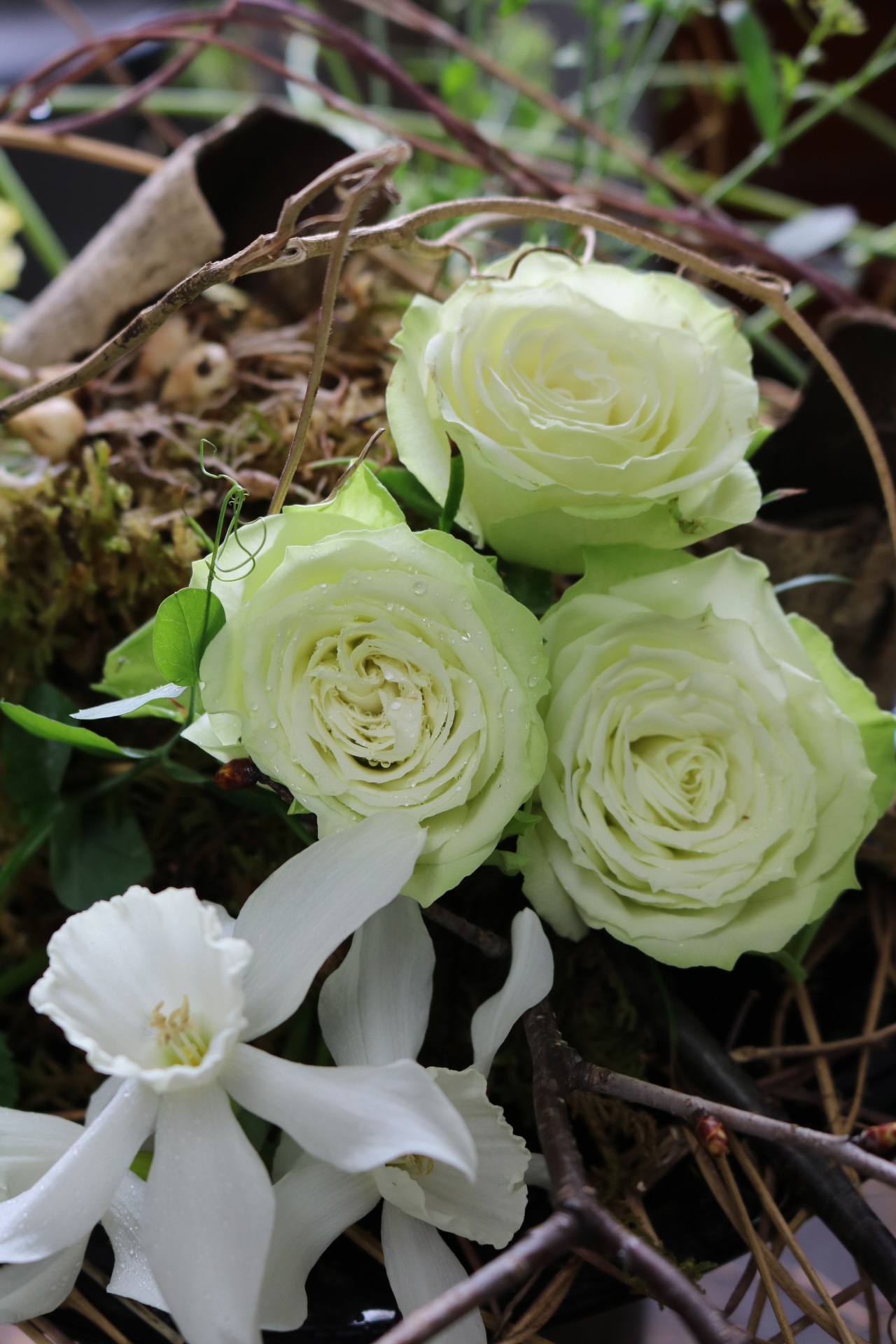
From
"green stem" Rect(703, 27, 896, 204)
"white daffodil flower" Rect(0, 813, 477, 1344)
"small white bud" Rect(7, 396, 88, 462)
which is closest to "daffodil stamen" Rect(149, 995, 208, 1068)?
"white daffodil flower" Rect(0, 813, 477, 1344)

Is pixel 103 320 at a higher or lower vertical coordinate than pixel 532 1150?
higher

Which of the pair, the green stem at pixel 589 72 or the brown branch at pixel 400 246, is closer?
the brown branch at pixel 400 246

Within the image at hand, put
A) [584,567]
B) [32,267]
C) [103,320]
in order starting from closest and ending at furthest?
[584,567] < [103,320] < [32,267]

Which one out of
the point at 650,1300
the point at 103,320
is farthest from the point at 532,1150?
the point at 103,320

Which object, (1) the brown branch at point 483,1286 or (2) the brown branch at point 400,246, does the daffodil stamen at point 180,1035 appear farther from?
(2) the brown branch at point 400,246

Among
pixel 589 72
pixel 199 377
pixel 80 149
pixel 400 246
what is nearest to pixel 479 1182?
pixel 400 246

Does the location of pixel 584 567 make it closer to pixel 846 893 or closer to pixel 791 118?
pixel 846 893

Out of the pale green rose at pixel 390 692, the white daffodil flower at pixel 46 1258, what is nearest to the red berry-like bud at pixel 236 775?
the pale green rose at pixel 390 692

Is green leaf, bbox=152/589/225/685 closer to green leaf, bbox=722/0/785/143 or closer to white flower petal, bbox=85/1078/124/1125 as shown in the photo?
white flower petal, bbox=85/1078/124/1125
